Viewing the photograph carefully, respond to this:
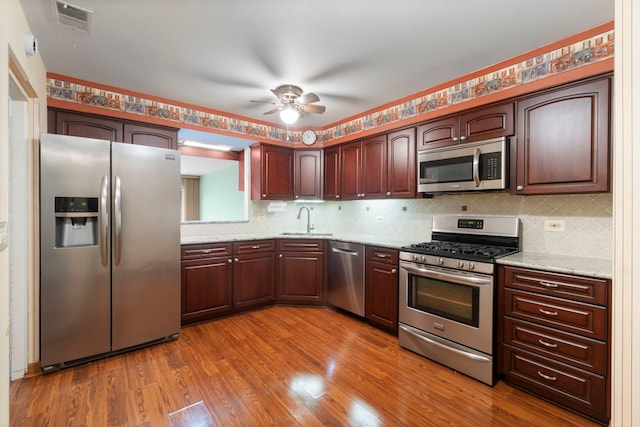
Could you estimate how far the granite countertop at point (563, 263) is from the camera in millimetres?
1771

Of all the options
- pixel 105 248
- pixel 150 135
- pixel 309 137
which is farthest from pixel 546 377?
pixel 150 135

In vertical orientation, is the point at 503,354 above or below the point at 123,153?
below

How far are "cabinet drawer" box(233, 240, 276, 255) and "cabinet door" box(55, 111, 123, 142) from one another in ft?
5.37

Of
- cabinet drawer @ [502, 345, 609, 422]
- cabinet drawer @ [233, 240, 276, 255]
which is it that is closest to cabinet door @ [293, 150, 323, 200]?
cabinet drawer @ [233, 240, 276, 255]

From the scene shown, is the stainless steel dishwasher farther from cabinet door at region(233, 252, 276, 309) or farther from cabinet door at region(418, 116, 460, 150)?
cabinet door at region(418, 116, 460, 150)

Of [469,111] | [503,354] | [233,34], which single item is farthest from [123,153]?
[503,354]

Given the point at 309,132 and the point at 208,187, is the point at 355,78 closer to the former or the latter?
the point at 309,132

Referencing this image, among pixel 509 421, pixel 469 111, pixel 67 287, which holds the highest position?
pixel 469 111

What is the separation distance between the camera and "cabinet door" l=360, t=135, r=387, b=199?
3350mm

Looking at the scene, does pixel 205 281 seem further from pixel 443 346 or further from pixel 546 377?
pixel 546 377

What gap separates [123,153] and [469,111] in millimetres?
3049

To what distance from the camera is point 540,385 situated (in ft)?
6.40

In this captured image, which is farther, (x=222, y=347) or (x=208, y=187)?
(x=208, y=187)

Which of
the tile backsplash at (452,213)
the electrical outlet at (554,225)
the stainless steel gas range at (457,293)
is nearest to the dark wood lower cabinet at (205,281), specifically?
the tile backsplash at (452,213)
